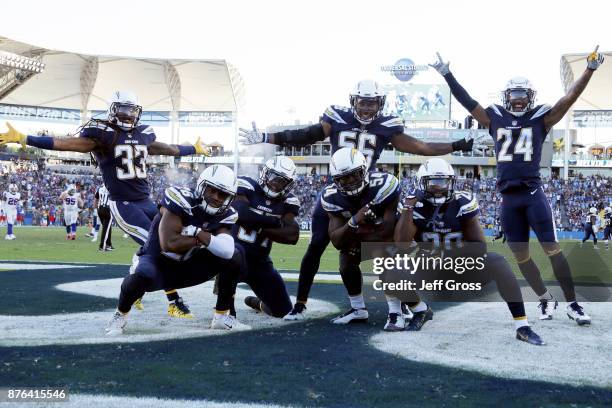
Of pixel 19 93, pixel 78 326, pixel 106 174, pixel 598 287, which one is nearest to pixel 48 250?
pixel 106 174

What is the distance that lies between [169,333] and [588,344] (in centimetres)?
307

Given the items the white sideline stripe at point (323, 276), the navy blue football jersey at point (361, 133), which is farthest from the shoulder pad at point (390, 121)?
the white sideline stripe at point (323, 276)

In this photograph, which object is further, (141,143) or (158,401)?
(141,143)

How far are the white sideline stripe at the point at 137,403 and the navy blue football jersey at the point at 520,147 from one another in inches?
153

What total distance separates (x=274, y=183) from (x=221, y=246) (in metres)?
1.07

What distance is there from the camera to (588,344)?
4637mm

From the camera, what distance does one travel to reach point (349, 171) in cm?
534

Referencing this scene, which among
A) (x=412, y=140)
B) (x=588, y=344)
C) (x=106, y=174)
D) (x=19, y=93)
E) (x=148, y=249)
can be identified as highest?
(x=19, y=93)

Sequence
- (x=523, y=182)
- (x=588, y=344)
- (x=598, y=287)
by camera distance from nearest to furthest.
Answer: (x=588, y=344), (x=523, y=182), (x=598, y=287)

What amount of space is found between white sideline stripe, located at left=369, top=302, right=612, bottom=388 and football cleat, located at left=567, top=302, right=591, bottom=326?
0.20 feet

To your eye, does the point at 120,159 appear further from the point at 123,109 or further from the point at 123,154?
the point at 123,109

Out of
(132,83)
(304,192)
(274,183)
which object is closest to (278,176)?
(274,183)

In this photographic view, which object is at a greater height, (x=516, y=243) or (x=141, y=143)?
(x=141, y=143)

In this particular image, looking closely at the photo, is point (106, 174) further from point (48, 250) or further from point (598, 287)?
point (48, 250)
